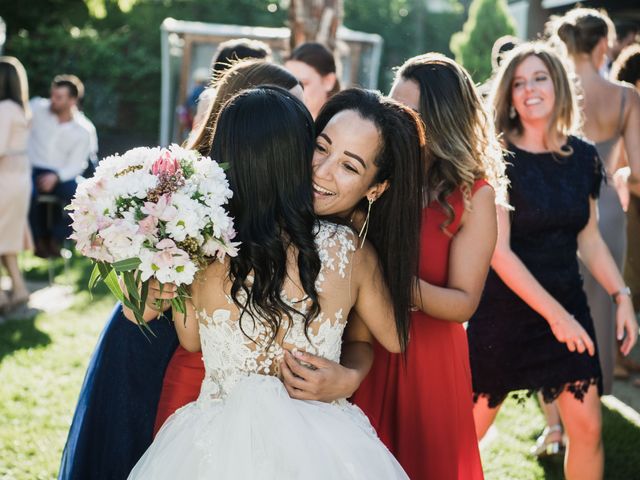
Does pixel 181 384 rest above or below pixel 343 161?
below

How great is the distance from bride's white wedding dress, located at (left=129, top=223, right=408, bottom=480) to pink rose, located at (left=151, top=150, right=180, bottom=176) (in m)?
0.39

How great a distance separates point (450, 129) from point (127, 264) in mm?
1370

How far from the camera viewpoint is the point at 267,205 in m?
2.40

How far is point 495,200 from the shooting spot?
3.23 meters

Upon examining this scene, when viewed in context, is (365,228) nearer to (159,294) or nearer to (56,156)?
(159,294)

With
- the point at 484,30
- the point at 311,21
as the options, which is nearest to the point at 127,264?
the point at 311,21

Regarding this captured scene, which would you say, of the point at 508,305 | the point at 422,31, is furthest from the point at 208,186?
Answer: the point at 422,31

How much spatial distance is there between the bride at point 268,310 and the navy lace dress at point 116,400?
64 centimetres

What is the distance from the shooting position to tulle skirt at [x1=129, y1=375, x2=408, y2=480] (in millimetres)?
2242

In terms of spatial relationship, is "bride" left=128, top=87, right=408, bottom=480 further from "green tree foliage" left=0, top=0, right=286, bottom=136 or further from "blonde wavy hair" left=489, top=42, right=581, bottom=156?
"green tree foliage" left=0, top=0, right=286, bottom=136

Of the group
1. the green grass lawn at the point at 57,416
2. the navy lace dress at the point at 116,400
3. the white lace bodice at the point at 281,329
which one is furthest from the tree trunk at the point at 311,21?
the white lace bodice at the point at 281,329

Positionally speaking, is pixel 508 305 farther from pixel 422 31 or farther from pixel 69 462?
pixel 422 31

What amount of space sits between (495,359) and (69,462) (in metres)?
1.90

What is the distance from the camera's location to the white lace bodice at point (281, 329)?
7.93ft
